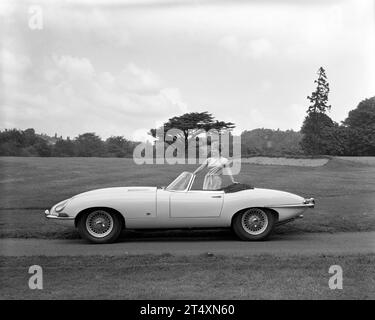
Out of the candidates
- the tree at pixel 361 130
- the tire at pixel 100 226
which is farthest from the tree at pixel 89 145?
the tree at pixel 361 130

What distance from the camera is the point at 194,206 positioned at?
27.2ft

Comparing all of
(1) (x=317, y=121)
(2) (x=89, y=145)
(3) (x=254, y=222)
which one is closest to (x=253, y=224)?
(3) (x=254, y=222)

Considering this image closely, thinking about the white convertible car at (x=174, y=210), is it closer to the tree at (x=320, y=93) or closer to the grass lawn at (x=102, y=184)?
the grass lawn at (x=102, y=184)

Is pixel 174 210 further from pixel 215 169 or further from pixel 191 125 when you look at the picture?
pixel 191 125

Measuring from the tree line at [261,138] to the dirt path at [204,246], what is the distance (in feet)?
6.06

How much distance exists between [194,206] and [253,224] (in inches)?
40.1

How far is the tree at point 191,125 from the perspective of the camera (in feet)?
29.8

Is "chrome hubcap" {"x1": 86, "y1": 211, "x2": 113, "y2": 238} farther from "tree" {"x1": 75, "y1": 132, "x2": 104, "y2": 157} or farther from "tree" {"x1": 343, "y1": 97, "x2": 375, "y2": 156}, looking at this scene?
"tree" {"x1": 343, "y1": 97, "x2": 375, "y2": 156}

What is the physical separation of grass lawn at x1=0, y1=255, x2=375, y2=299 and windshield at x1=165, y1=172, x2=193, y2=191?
162 cm

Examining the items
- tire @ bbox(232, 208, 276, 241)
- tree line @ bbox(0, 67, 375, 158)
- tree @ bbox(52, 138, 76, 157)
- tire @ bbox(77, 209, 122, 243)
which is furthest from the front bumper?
tire @ bbox(232, 208, 276, 241)

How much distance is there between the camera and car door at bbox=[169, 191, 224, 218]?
326 inches

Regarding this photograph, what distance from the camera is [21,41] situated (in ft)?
26.1
